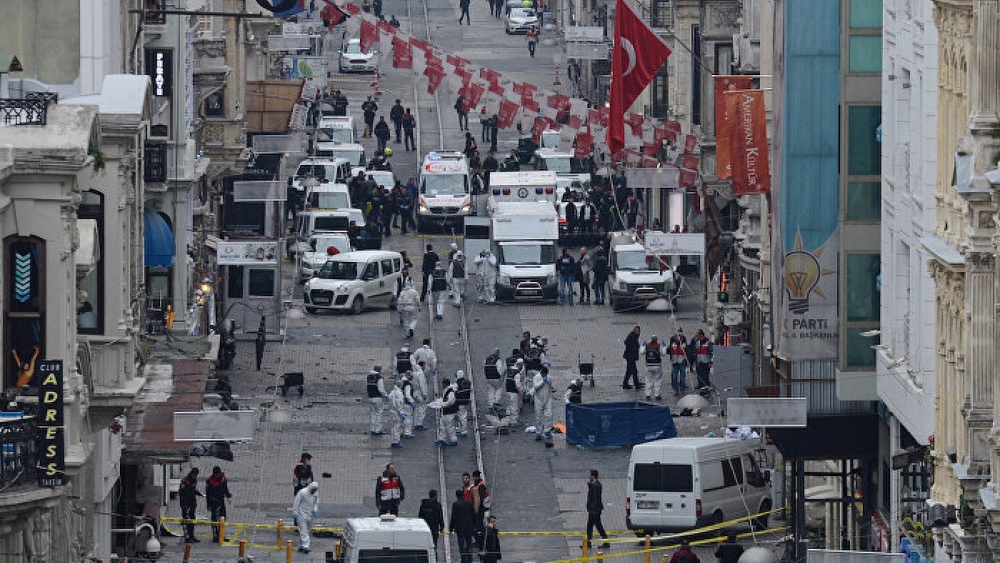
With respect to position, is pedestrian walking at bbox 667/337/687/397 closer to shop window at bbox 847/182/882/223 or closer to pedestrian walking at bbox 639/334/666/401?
pedestrian walking at bbox 639/334/666/401

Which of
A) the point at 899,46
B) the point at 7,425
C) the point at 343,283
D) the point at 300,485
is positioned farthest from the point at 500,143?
the point at 7,425

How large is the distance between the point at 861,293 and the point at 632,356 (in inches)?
656

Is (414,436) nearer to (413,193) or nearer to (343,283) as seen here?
(343,283)

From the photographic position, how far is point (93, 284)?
45594 millimetres

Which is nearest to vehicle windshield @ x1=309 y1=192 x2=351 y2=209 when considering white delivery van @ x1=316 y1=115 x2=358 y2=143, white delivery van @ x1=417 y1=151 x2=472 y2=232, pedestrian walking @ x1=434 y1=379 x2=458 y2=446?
white delivery van @ x1=417 y1=151 x2=472 y2=232

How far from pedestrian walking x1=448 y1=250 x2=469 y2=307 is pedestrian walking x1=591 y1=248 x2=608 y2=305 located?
3.43m

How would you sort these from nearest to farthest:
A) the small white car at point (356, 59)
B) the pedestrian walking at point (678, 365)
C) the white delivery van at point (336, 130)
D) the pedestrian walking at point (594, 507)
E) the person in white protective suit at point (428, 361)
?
1. the pedestrian walking at point (594, 507)
2. the person in white protective suit at point (428, 361)
3. the pedestrian walking at point (678, 365)
4. the white delivery van at point (336, 130)
5. the small white car at point (356, 59)

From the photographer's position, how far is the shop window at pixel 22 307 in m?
40.4

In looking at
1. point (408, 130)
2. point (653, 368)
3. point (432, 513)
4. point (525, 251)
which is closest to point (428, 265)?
point (525, 251)

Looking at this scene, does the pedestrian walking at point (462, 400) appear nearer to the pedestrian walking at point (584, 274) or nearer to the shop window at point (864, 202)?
the shop window at point (864, 202)

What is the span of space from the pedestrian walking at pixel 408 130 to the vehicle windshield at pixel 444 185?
14.1m

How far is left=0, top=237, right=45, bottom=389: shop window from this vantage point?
40438mm

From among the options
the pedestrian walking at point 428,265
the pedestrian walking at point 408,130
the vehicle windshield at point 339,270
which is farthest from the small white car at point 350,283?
the pedestrian walking at point 408,130

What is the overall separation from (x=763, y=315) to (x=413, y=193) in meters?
34.0
